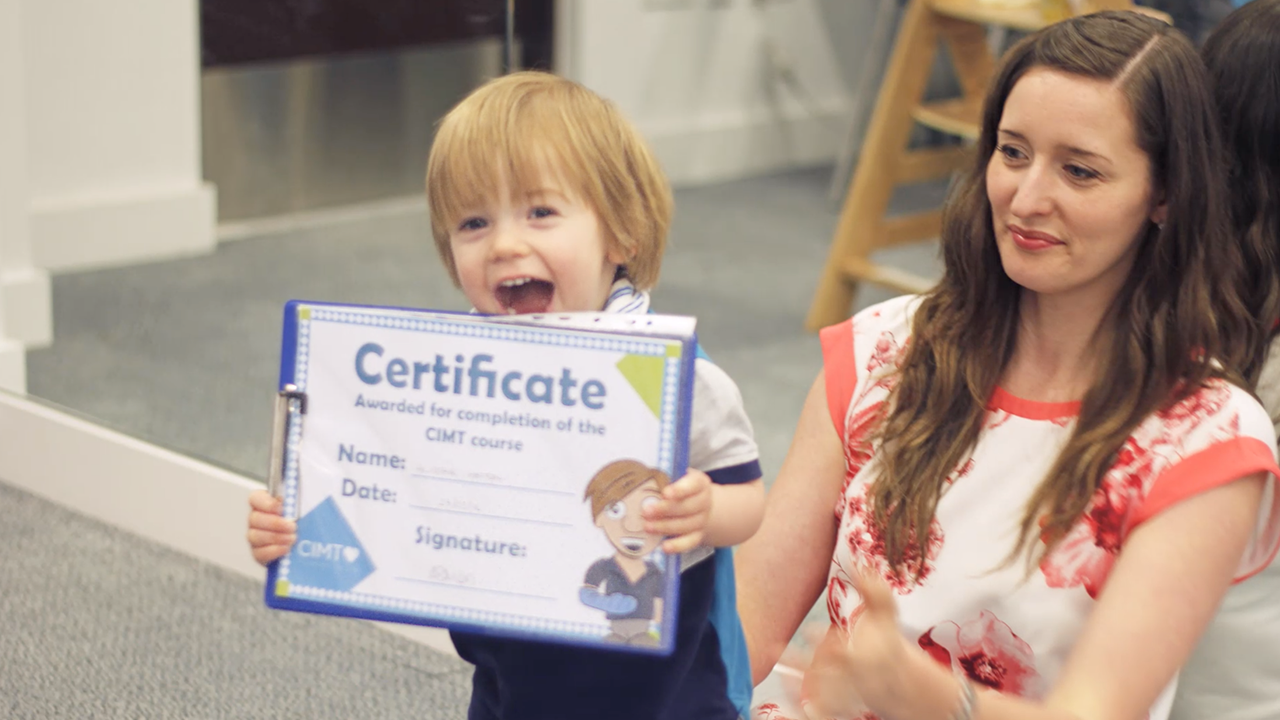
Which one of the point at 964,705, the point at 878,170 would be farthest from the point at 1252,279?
the point at 878,170

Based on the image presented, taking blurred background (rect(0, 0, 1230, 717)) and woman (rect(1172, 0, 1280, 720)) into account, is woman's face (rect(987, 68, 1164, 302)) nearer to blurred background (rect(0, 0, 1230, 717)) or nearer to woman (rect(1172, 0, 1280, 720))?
woman (rect(1172, 0, 1280, 720))

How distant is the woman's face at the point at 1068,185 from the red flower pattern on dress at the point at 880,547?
0.19 m

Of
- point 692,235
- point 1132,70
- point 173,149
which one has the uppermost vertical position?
point 1132,70

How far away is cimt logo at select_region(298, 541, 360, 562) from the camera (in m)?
0.91

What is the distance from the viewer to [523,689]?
957 mm

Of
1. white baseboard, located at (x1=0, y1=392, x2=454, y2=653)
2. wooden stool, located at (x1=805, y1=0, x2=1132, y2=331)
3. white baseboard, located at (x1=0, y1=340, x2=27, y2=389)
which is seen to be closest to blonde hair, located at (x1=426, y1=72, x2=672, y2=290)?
white baseboard, located at (x1=0, y1=392, x2=454, y2=653)

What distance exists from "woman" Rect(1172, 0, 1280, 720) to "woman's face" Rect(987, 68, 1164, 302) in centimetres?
13

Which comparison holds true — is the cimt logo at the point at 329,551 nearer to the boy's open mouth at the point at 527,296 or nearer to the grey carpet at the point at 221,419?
the boy's open mouth at the point at 527,296

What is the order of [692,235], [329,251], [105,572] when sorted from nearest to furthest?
[105,572] < [329,251] < [692,235]

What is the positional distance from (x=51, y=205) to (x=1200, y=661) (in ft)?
6.77

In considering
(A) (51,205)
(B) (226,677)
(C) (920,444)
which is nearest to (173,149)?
(A) (51,205)

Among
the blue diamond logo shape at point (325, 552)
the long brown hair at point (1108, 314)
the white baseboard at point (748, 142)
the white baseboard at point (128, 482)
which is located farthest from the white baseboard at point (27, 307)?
the long brown hair at point (1108, 314)

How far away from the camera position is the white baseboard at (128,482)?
80.0 inches

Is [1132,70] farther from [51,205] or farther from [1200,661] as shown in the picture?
[51,205]
